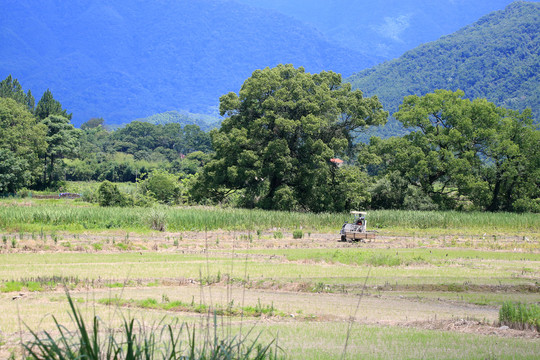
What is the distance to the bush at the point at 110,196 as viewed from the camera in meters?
50.9

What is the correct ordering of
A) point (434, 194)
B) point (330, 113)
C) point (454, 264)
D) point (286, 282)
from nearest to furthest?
1. point (286, 282)
2. point (454, 264)
3. point (330, 113)
4. point (434, 194)

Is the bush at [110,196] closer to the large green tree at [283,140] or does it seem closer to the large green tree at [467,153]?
the large green tree at [283,140]

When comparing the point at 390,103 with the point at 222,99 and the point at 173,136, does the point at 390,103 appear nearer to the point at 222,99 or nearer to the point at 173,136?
the point at 173,136

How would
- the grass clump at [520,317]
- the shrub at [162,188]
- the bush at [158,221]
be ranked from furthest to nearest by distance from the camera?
the shrub at [162,188]
the bush at [158,221]
the grass clump at [520,317]

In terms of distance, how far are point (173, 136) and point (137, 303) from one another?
139175mm

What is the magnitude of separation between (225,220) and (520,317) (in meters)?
27.6

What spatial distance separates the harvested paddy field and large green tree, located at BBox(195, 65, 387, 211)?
51.6ft

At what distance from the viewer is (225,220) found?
3972 cm

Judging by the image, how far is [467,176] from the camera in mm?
55469

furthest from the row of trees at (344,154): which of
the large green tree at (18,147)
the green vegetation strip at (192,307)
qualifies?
the green vegetation strip at (192,307)

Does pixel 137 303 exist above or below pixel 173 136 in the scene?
below


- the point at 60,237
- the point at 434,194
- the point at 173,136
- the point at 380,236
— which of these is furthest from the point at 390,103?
the point at 60,237

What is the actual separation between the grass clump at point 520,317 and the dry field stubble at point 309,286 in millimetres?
326

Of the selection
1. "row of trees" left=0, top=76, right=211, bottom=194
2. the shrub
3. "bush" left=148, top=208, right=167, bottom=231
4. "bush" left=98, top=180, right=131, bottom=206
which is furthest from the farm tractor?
"row of trees" left=0, top=76, right=211, bottom=194
